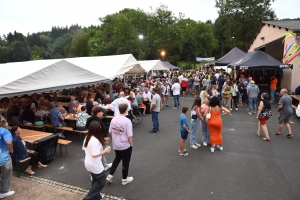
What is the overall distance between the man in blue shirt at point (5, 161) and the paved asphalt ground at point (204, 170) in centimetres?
90

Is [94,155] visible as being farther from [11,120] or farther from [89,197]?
[11,120]

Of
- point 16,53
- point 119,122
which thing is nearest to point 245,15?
point 119,122

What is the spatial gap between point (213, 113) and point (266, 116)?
82.7 inches

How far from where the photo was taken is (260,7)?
30109 millimetres

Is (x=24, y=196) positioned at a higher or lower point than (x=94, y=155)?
lower

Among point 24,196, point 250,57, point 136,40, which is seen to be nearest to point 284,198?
point 24,196

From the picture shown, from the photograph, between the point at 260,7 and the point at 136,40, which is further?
the point at 136,40

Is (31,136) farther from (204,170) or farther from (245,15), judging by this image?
(245,15)

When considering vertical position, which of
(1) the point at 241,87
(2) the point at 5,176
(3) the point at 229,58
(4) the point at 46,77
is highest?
(3) the point at 229,58

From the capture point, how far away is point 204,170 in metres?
4.87

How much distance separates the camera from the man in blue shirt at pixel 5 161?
12.8 feet

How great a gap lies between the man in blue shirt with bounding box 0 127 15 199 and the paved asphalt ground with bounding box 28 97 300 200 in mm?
900

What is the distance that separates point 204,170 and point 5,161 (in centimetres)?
417

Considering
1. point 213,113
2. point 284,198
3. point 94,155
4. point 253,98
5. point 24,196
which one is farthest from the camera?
point 253,98
